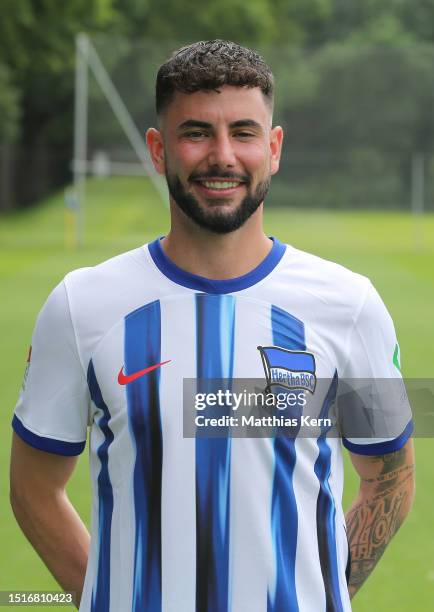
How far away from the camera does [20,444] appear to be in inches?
101

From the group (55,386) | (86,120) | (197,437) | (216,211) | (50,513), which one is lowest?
(50,513)

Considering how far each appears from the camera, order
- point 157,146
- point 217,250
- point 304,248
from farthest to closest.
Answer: point 304,248, point 157,146, point 217,250

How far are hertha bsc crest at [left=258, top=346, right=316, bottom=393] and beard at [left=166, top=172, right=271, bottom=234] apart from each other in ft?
0.87

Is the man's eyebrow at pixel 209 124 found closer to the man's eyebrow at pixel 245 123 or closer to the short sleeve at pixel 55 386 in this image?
the man's eyebrow at pixel 245 123

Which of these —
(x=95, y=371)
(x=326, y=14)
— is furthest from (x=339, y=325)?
(x=326, y=14)

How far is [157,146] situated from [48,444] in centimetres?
69

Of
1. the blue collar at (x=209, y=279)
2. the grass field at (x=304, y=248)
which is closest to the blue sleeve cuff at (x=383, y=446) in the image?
the blue collar at (x=209, y=279)

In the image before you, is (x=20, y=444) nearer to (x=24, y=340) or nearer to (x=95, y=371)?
(x=95, y=371)

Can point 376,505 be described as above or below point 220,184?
below

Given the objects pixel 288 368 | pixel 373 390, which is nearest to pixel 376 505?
pixel 373 390

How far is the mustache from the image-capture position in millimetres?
2404

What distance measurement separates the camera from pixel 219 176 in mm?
2404

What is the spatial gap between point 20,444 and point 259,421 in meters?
0.56

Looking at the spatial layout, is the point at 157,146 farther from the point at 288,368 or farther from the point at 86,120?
the point at 86,120
